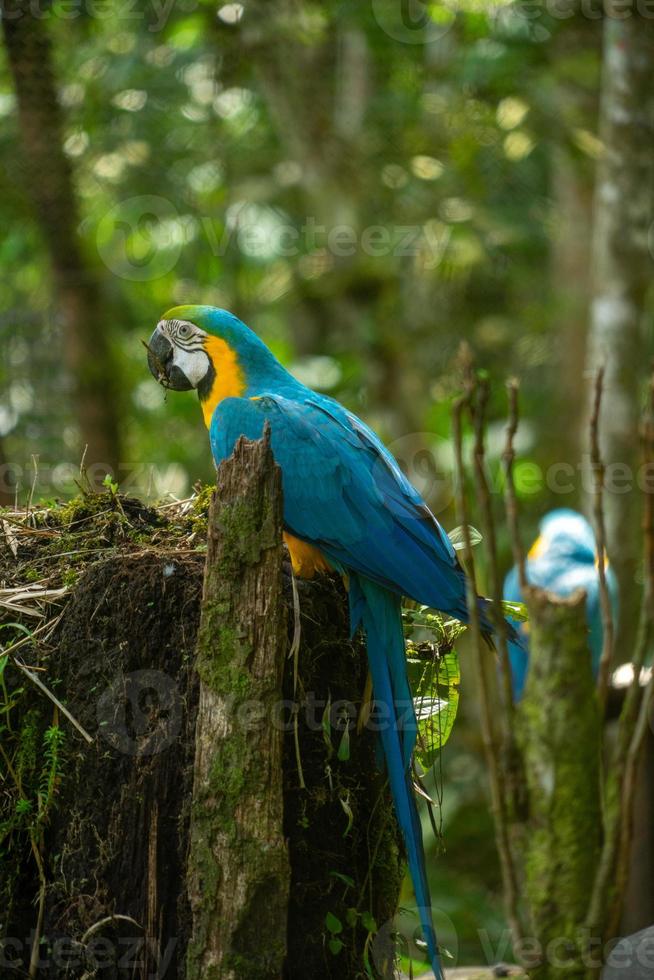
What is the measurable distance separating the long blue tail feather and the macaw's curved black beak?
3.29 feet

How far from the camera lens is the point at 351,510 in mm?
2676

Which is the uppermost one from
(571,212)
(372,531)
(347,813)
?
(571,212)

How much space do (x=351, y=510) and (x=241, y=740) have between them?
30.6 inches

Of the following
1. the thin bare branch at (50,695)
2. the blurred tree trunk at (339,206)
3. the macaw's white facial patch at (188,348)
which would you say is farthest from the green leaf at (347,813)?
the blurred tree trunk at (339,206)

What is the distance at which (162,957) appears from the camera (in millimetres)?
2178

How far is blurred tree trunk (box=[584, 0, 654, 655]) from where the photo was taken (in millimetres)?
5129

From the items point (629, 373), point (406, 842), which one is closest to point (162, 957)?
point (406, 842)

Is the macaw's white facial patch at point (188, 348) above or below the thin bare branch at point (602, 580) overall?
above

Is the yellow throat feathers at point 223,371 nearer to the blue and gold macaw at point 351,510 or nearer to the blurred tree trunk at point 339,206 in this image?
the blue and gold macaw at point 351,510

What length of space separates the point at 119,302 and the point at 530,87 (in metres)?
3.27

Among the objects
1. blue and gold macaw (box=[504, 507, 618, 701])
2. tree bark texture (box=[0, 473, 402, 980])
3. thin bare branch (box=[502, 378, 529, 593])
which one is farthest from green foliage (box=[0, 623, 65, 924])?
blue and gold macaw (box=[504, 507, 618, 701])

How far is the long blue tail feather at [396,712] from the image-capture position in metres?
2.28

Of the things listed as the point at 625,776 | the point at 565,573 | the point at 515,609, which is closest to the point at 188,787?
the point at 515,609

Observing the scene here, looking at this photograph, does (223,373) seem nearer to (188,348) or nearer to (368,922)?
(188,348)
